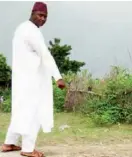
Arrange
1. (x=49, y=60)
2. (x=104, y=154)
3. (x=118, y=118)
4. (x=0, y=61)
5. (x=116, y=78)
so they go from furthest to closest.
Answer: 1. (x=0, y=61)
2. (x=116, y=78)
3. (x=118, y=118)
4. (x=104, y=154)
5. (x=49, y=60)

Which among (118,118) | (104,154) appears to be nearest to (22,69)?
(104,154)

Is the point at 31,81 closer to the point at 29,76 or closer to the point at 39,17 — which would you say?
the point at 29,76

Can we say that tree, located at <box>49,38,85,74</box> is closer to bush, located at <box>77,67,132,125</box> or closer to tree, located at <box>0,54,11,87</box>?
tree, located at <box>0,54,11,87</box>

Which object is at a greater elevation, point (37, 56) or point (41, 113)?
point (37, 56)

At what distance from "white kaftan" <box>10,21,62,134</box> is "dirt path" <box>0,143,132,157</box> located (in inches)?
22.4

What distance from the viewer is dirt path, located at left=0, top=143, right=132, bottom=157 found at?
717 centimetres

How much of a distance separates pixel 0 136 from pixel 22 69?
11.7ft

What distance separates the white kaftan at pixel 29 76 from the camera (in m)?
6.69

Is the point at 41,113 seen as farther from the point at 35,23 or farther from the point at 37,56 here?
the point at 35,23

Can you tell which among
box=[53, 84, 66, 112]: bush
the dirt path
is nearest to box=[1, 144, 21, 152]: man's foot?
the dirt path

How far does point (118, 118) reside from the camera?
42.9ft

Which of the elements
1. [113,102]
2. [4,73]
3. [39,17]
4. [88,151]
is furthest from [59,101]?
[39,17]

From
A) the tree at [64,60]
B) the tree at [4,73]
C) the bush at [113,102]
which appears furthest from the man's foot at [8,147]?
the tree at [64,60]

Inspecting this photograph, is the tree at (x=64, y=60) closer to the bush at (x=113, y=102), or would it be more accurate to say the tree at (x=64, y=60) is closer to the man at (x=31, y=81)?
the bush at (x=113, y=102)
